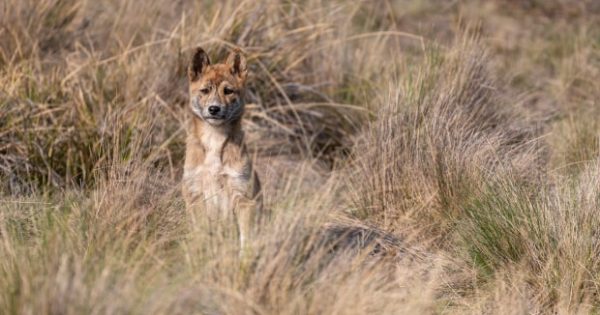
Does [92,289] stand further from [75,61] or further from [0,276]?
[75,61]

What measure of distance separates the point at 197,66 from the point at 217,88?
0.94 ft

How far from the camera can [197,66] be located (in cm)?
662

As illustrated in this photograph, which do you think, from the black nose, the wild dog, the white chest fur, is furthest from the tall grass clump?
the black nose

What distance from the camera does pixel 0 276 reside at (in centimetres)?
453

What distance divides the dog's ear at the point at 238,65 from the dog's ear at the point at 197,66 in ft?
0.52

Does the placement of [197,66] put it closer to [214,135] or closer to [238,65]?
[238,65]

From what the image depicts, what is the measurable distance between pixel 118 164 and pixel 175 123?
2.14m

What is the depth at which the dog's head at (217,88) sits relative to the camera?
6.29 metres

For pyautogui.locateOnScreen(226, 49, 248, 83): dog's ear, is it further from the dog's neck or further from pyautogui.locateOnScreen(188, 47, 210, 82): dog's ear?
the dog's neck

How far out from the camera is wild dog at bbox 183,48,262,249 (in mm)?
6039

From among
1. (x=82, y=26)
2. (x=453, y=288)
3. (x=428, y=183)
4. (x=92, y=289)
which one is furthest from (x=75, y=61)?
(x=92, y=289)

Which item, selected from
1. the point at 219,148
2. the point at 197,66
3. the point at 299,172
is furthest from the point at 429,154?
the point at 197,66

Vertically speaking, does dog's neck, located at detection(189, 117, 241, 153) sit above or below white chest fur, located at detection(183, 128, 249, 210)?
above

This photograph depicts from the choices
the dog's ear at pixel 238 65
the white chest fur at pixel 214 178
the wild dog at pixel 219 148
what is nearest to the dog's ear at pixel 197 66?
the wild dog at pixel 219 148
